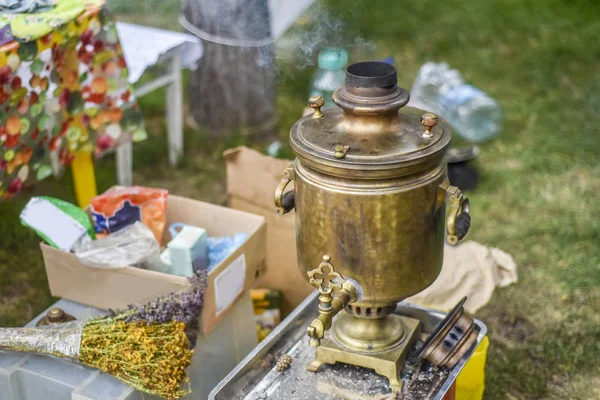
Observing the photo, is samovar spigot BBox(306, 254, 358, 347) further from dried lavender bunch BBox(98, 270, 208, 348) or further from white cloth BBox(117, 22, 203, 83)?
white cloth BBox(117, 22, 203, 83)

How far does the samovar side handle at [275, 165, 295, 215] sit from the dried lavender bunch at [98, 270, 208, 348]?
13.1 inches

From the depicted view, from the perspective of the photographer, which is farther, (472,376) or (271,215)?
(271,215)

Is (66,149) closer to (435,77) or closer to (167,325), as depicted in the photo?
(167,325)

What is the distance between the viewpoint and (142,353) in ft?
6.45

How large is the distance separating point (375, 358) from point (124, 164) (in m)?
2.24

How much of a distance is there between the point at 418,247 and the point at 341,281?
22 centimetres

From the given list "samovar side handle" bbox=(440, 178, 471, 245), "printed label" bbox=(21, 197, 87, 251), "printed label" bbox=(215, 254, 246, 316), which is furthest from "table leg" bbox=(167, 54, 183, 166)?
"samovar side handle" bbox=(440, 178, 471, 245)

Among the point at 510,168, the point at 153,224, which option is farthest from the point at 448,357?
the point at 510,168

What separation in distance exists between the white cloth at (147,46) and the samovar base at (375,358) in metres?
1.92

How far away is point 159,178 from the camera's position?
164 inches

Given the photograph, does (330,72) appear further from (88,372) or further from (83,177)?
(88,372)

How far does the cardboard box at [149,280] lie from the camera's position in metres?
2.21

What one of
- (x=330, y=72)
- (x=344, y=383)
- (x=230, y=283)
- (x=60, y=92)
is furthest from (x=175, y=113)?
(x=344, y=383)

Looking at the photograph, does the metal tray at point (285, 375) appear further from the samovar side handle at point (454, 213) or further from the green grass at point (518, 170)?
the green grass at point (518, 170)
